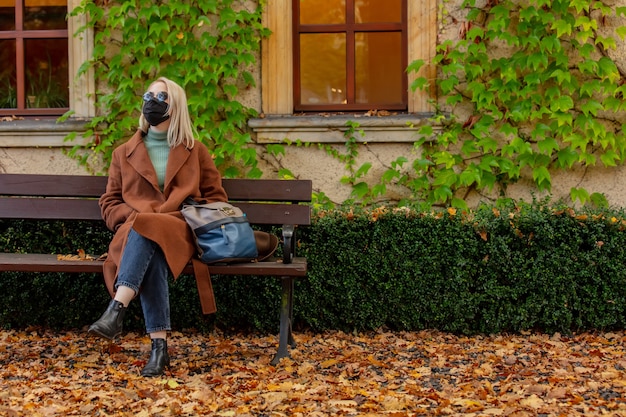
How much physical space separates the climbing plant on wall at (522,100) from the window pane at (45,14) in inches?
118

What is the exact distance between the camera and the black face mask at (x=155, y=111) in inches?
167

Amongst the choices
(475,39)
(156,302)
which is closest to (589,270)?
(475,39)

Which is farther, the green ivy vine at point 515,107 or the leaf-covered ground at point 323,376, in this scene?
the green ivy vine at point 515,107

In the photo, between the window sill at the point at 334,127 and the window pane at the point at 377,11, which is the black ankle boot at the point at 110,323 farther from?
the window pane at the point at 377,11

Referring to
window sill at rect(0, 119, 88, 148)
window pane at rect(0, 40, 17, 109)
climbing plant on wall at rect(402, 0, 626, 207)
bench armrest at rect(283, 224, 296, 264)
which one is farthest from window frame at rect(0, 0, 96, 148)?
bench armrest at rect(283, 224, 296, 264)

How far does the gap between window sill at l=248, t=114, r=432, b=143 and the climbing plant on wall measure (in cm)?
17

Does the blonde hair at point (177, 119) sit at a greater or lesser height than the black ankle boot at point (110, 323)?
greater

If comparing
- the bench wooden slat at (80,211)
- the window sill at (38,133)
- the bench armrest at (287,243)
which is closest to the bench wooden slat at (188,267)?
the bench armrest at (287,243)

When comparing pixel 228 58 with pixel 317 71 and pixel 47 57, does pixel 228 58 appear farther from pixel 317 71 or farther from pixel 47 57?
pixel 47 57

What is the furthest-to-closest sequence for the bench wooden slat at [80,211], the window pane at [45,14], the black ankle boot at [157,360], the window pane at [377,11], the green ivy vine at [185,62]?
1. the window pane at [45,14]
2. the window pane at [377,11]
3. the green ivy vine at [185,62]
4. the bench wooden slat at [80,211]
5. the black ankle boot at [157,360]

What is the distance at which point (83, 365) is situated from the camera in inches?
160

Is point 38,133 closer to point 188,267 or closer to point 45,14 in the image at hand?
point 45,14

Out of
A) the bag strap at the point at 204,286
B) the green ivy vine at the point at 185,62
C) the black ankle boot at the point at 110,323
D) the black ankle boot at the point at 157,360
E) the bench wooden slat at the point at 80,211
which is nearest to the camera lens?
the black ankle boot at the point at 110,323

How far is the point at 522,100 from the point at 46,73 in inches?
156
